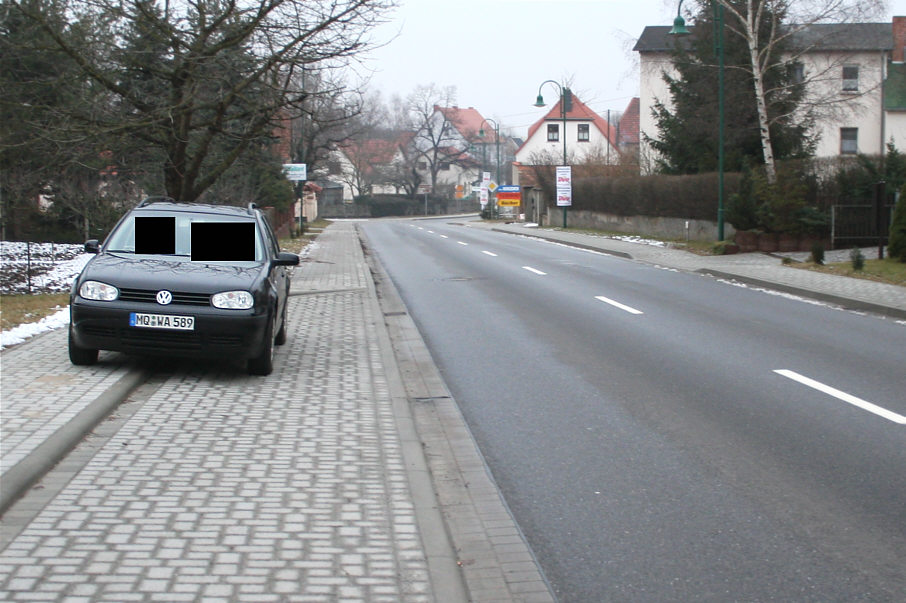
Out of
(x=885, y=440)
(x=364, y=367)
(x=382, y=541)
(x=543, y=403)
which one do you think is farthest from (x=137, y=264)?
(x=885, y=440)

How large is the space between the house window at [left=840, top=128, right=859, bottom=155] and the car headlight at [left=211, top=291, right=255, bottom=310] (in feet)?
181

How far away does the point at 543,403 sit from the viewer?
830cm

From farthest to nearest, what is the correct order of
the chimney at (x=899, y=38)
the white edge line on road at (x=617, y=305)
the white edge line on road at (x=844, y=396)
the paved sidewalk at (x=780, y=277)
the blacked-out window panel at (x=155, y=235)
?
the chimney at (x=899, y=38), the paved sidewalk at (x=780, y=277), the white edge line on road at (x=617, y=305), the blacked-out window panel at (x=155, y=235), the white edge line on road at (x=844, y=396)

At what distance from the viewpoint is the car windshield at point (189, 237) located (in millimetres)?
9656

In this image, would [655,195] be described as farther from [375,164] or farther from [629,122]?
[375,164]

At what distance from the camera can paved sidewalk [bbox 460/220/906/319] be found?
50.8 feet

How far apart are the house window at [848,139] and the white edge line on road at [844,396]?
173 feet

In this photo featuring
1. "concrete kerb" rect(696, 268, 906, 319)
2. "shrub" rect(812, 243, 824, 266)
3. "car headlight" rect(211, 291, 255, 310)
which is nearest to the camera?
"car headlight" rect(211, 291, 255, 310)

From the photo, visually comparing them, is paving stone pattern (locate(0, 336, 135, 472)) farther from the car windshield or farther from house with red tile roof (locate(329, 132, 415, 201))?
house with red tile roof (locate(329, 132, 415, 201))

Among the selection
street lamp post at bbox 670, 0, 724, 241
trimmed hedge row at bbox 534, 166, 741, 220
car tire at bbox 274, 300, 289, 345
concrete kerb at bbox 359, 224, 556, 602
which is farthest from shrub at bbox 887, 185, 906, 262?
car tire at bbox 274, 300, 289, 345

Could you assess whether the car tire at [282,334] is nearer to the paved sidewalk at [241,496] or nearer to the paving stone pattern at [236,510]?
the paved sidewalk at [241,496]

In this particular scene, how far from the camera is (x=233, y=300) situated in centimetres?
870

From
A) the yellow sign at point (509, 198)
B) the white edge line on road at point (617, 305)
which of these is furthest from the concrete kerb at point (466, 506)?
the yellow sign at point (509, 198)

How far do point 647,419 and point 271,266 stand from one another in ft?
13.5
